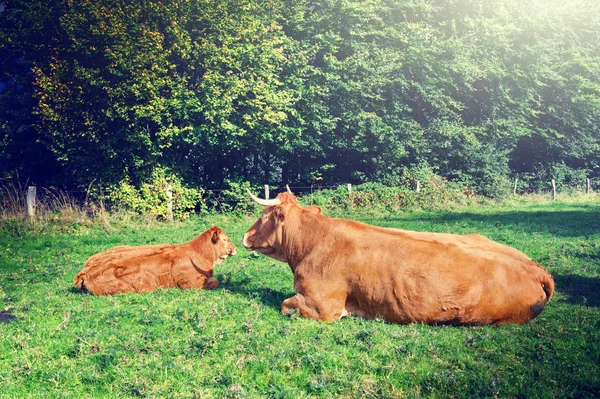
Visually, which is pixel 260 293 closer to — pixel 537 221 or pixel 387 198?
pixel 537 221

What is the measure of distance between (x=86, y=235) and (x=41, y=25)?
33.1 feet

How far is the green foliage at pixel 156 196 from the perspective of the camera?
887 inches

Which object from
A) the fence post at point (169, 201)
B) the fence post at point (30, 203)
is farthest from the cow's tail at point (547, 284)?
the fence post at point (169, 201)

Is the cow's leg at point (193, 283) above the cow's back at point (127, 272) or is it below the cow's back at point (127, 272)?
below

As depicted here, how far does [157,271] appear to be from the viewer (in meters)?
9.56

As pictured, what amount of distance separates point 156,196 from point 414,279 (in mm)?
17556

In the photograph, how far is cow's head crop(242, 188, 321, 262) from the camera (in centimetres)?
853

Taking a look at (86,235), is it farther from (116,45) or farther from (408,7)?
(408,7)

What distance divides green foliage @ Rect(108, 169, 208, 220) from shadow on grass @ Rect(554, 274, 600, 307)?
52.9 ft

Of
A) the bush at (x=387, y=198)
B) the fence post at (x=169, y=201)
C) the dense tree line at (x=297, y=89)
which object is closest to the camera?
the dense tree line at (x=297, y=89)

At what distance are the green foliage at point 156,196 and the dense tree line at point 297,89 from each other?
470mm

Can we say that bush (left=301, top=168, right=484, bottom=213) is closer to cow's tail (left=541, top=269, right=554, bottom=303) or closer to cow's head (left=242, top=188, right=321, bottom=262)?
cow's head (left=242, top=188, right=321, bottom=262)

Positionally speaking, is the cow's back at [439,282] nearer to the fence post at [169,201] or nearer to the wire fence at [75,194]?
the wire fence at [75,194]

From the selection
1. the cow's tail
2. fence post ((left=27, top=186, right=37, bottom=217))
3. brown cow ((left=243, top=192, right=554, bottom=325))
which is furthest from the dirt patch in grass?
fence post ((left=27, top=186, right=37, bottom=217))
